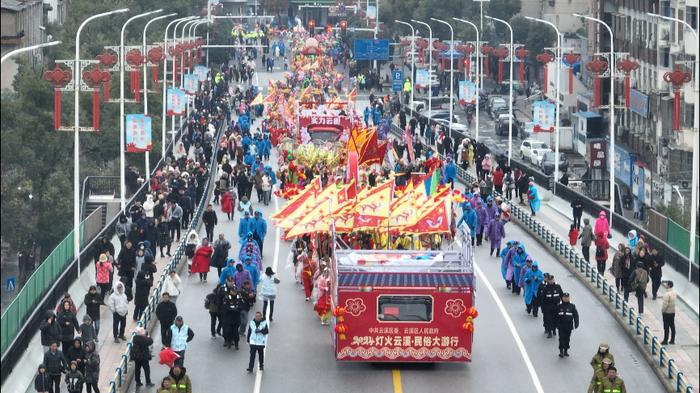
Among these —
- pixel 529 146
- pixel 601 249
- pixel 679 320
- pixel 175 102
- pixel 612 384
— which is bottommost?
pixel 529 146

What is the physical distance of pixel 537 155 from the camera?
323 ft

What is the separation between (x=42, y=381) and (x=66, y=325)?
2842 millimetres

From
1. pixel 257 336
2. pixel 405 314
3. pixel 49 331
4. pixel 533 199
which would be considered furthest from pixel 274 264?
pixel 49 331

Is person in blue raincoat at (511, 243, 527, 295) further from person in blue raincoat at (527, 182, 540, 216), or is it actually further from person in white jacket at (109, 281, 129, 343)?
person in blue raincoat at (527, 182, 540, 216)

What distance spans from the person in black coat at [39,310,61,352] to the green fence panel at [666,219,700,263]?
58.2 ft

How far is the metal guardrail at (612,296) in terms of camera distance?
114ft

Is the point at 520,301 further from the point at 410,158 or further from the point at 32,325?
A: the point at 410,158

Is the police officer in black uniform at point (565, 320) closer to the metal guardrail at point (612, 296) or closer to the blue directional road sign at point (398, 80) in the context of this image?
the metal guardrail at point (612, 296)

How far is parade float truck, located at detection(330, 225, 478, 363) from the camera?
114 ft

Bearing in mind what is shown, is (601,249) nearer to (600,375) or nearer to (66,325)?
(600,375)

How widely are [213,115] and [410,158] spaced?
35930 mm

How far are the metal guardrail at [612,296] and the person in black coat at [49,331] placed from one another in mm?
11371

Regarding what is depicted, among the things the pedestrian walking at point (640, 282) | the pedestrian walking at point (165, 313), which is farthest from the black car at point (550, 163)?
Answer: the pedestrian walking at point (165, 313)

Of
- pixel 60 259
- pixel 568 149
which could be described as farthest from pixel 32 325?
pixel 568 149
